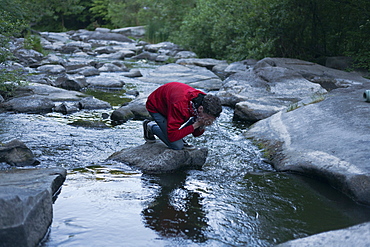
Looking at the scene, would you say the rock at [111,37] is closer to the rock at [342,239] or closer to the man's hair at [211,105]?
the man's hair at [211,105]

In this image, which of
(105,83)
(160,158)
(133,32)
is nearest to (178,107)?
(160,158)

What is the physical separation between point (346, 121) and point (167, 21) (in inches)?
955

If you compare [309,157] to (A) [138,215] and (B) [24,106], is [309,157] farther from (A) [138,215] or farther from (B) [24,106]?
(B) [24,106]

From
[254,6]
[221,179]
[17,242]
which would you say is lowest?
[221,179]

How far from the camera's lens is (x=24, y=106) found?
8.51 meters

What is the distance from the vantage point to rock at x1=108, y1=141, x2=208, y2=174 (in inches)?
201

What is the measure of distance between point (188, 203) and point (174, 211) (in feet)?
0.89

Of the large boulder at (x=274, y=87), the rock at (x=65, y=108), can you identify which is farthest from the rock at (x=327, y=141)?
the rock at (x=65, y=108)

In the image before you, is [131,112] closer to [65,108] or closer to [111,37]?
[65,108]

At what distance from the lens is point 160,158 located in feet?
16.9

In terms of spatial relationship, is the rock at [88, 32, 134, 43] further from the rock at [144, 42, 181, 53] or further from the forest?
the forest

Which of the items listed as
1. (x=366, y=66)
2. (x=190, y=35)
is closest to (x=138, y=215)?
(x=366, y=66)

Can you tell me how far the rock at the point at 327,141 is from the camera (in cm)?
446

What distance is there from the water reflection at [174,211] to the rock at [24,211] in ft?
3.12
